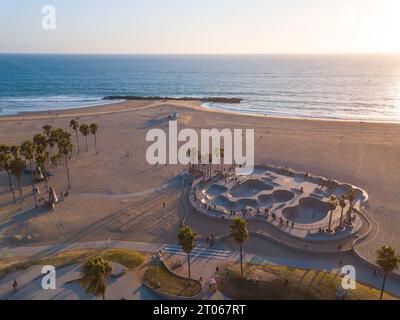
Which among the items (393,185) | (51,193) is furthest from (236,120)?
(51,193)

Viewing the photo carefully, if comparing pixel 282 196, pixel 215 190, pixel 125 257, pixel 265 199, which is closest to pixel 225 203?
pixel 215 190

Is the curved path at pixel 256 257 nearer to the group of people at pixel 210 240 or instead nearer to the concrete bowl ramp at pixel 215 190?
the group of people at pixel 210 240

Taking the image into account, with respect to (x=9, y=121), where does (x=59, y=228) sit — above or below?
below

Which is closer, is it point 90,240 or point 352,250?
point 352,250

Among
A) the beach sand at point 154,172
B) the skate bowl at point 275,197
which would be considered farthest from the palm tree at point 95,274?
the skate bowl at point 275,197

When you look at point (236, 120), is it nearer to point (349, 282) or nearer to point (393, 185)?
point (393, 185)

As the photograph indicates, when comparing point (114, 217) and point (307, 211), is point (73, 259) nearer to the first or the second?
point (114, 217)

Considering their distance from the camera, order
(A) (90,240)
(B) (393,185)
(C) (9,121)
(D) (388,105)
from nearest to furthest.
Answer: (A) (90,240) < (B) (393,185) < (C) (9,121) < (D) (388,105)

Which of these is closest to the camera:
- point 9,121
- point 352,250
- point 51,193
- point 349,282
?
point 349,282
